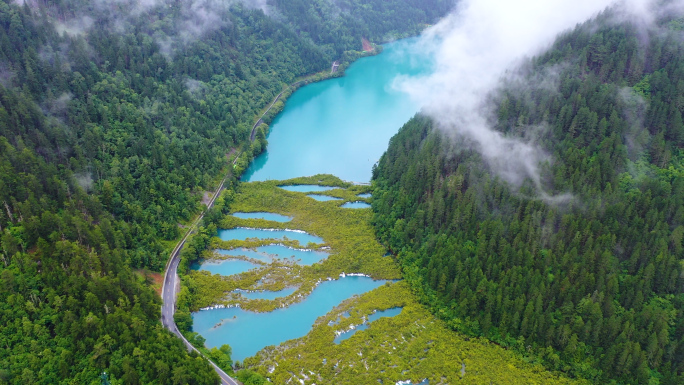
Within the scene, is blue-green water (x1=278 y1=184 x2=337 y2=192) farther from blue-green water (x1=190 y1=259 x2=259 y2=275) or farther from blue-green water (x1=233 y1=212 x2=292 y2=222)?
blue-green water (x1=190 y1=259 x2=259 y2=275)

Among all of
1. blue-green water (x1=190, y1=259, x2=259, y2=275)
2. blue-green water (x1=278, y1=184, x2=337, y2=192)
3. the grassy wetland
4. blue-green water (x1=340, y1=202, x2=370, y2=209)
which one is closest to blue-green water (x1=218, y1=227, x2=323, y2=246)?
the grassy wetland

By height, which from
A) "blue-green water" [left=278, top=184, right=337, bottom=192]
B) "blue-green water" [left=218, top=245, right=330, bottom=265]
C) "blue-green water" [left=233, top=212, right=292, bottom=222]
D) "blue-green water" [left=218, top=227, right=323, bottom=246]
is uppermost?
"blue-green water" [left=278, top=184, right=337, bottom=192]

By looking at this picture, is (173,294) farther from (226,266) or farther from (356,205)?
(356,205)

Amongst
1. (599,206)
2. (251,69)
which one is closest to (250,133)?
(251,69)

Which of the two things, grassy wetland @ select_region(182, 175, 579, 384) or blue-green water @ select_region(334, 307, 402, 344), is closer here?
grassy wetland @ select_region(182, 175, 579, 384)

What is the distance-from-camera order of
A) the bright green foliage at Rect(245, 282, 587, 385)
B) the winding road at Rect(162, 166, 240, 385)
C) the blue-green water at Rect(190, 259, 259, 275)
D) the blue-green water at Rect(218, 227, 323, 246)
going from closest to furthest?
the winding road at Rect(162, 166, 240, 385) < the bright green foliage at Rect(245, 282, 587, 385) < the blue-green water at Rect(190, 259, 259, 275) < the blue-green water at Rect(218, 227, 323, 246)

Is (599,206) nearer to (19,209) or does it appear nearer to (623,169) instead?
(623,169)
